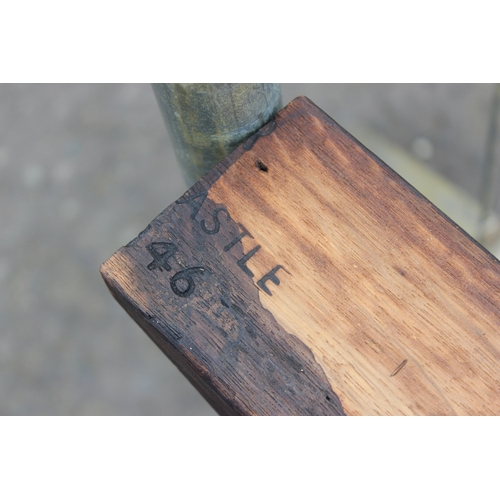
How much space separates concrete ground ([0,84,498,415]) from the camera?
2.65 metres

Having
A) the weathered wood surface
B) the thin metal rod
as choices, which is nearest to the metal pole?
the weathered wood surface

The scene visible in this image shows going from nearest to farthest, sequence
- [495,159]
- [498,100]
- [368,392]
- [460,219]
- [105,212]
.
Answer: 1. [368,392]
2. [498,100]
3. [495,159]
4. [460,219]
5. [105,212]

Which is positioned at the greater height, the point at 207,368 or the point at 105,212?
the point at 105,212

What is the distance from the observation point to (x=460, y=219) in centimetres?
246

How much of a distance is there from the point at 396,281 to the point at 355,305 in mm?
63

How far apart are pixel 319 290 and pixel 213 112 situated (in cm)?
30

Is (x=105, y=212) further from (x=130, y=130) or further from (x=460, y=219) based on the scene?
(x=460, y=219)

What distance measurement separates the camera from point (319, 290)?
2.44 ft

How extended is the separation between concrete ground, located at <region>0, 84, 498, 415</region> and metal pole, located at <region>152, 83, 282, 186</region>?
1902 mm

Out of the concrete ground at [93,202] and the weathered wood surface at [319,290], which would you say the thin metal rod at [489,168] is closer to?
the concrete ground at [93,202]

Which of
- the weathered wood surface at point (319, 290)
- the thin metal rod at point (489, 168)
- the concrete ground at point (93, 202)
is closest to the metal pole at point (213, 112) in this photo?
the weathered wood surface at point (319, 290)

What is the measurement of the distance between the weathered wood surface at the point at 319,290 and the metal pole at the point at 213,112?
0.20 feet

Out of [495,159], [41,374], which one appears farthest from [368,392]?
[41,374]

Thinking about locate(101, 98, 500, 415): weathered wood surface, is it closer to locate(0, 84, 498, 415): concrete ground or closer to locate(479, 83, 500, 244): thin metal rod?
locate(479, 83, 500, 244): thin metal rod
